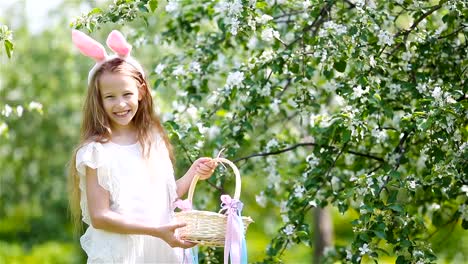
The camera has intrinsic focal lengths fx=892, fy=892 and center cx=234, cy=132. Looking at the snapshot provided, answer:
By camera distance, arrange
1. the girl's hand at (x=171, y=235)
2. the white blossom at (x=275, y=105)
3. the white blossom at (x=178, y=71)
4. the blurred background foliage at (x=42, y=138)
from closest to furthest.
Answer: the girl's hand at (x=171, y=235), the white blossom at (x=178, y=71), the white blossom at (x=275, y=105), the blurred background foliage at (x=42, y=138)

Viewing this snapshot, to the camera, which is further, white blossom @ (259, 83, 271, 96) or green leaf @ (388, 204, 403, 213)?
white blossom @ (259, 83, 271, 96)

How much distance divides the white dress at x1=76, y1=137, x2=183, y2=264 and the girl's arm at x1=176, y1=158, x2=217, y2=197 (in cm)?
6

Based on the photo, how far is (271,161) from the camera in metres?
4.18

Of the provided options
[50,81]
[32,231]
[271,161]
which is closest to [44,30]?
[50,81]

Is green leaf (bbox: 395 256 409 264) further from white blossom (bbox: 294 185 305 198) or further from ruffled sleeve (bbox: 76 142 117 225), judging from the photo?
ruffled sleeve (bbox: 76 142 117 225)

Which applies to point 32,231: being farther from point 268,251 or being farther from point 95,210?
point 95,210

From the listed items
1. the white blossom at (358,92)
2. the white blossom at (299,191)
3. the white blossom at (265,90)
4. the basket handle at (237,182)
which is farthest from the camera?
the white blossom at (265,90)

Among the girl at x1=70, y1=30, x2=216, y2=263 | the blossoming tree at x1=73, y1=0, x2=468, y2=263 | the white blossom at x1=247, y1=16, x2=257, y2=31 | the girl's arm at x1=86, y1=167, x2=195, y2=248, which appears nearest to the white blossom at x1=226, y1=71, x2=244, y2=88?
the blossoming tree at x1=73, y1=0, x2=468, y2=263

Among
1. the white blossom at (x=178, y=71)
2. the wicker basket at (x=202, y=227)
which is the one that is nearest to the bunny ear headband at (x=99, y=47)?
the wicker basket at (x=202, y=227)

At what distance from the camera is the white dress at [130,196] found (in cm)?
274

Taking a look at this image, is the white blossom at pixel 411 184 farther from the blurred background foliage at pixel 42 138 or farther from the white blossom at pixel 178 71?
the blurred background foliage at pixel 42 138

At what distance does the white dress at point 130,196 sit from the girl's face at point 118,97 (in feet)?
0.31

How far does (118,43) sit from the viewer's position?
9.39 feet

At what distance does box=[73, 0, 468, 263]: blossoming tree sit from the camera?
3.21 metres
